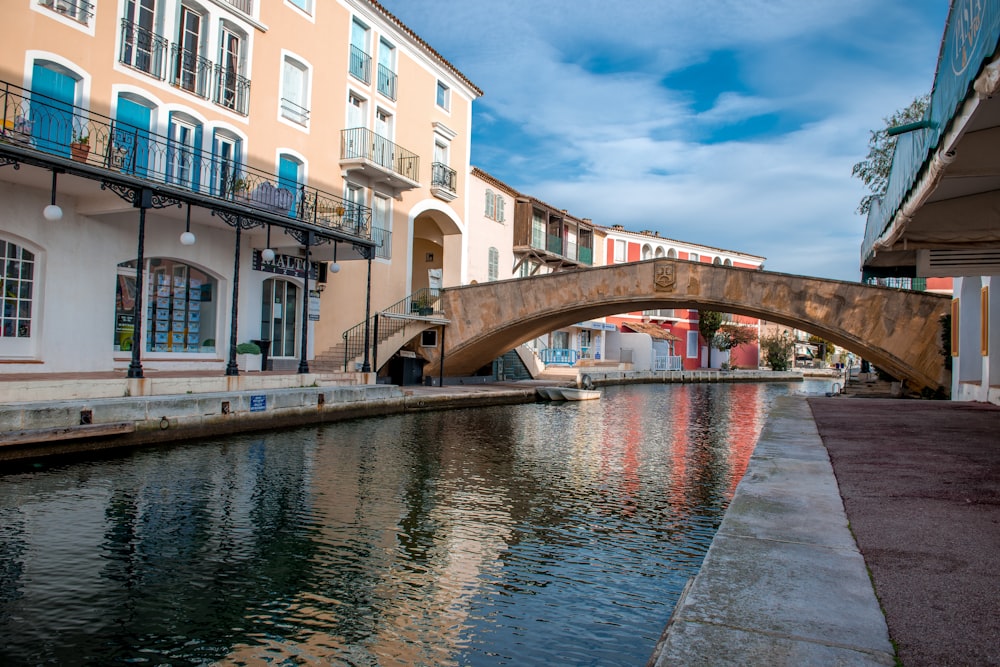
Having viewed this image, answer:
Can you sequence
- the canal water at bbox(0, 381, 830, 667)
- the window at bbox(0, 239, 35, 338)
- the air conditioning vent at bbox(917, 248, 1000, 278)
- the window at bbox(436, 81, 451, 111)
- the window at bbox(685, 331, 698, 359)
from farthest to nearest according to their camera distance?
the window at bbox(685, 331, 698, 359), the window at bbox(436, 81, 451, 111), the window at bbox(0, 239, 35, 338), the air conditioning vent at bbox(917, 248, 1000, 278), the canal water at bbox(0, 381, 830, 667)

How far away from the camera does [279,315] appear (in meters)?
21.6

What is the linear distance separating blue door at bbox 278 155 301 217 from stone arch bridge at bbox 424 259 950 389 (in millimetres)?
7477

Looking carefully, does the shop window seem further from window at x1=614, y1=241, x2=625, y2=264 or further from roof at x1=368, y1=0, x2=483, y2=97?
window at x1=614, y1=241, x2=625, y2=264

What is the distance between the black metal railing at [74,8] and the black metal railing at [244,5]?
15.1 feet

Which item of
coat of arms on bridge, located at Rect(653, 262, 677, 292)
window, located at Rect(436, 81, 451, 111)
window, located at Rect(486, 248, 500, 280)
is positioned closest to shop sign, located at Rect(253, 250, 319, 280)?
window, located at Rect(436, 81, 451, 111)

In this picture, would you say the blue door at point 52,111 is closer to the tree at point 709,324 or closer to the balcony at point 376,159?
the balcony at point 376,159

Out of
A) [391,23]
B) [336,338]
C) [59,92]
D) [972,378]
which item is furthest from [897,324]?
[59,92]

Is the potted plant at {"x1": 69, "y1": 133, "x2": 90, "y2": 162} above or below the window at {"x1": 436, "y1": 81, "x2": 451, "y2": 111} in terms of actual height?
below

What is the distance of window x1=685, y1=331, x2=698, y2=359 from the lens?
2170 inches

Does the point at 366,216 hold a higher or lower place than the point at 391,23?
lower

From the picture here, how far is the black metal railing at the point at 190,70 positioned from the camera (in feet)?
57.5

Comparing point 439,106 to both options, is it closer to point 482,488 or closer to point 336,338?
point 336,338

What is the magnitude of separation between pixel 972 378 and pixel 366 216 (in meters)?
17.9

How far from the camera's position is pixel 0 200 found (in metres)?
14.1
